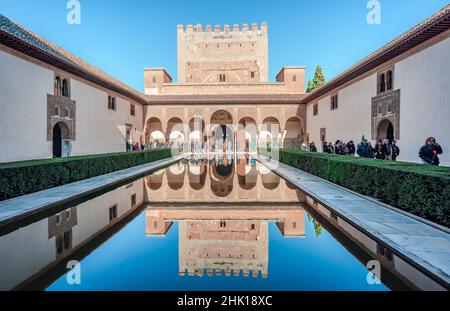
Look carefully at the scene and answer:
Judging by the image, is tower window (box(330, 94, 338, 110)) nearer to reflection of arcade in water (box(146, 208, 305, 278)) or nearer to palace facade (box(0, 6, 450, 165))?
palace facade (box(0, 6, 450, 165))

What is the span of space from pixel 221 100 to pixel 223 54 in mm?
11885

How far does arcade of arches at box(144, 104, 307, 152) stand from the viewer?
28047mm

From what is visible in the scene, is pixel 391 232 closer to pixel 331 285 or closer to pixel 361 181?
pixel 331 285

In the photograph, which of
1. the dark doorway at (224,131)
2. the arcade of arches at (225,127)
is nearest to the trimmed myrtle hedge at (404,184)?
the arcade of arches at (225,127)

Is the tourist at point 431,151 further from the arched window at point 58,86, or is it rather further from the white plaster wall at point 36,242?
the arched window at point 58,86

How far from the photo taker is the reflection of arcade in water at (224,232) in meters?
3.68

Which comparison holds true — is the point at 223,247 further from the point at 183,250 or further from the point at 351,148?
the point at 351,148

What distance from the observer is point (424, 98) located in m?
10.9

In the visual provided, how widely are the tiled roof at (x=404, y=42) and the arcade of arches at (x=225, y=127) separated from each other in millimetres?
9548

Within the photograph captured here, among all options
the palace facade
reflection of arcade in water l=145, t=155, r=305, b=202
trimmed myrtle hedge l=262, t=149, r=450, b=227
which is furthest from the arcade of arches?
trimmed myrtle hedge l=262, t=149, r=450, b=227

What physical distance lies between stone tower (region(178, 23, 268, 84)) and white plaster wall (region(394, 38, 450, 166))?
25.4 metres

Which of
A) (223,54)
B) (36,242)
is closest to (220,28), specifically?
(223,54)
